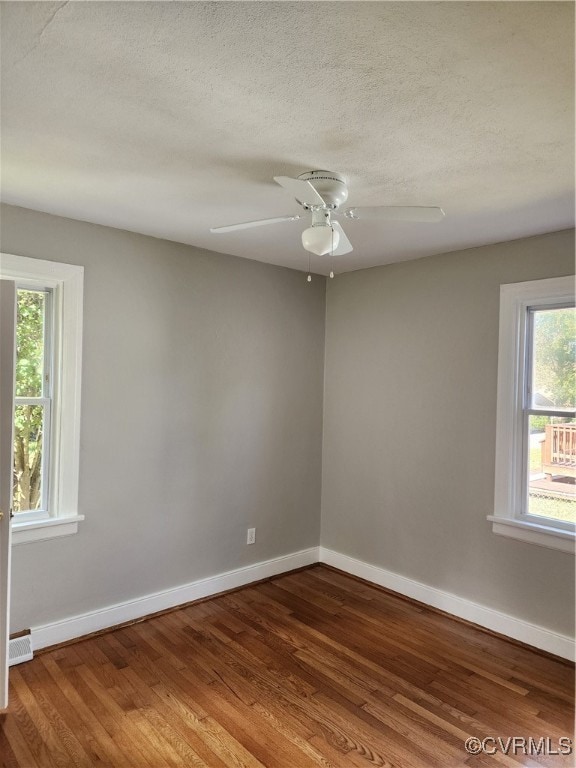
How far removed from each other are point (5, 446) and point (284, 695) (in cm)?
181

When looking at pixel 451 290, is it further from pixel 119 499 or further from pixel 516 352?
pixel 119 499

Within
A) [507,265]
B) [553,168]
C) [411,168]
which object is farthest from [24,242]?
[507,265]

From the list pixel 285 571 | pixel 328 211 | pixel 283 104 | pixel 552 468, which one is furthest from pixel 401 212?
pixel 285 571

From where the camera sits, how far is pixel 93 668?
270cm

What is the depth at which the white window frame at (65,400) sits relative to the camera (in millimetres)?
2904

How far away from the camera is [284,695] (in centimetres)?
252

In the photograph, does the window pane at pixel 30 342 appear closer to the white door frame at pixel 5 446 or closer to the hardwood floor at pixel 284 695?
the white door frame at pixel 5 446

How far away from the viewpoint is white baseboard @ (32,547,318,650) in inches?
115

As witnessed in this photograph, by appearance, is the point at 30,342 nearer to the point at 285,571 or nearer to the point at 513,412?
the point at 285,571

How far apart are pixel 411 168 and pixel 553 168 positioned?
57 centimetres

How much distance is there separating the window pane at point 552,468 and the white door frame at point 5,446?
2.90 m

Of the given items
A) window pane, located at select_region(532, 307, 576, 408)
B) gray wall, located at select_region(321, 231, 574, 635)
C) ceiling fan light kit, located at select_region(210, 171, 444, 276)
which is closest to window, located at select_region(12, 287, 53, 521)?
ceiling fan light kit, located at select_region(210, 171, 444, 276)

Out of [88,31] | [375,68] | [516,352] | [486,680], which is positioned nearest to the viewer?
[88,31]

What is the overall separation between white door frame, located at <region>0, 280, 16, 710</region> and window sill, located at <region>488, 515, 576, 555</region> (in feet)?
9.04
